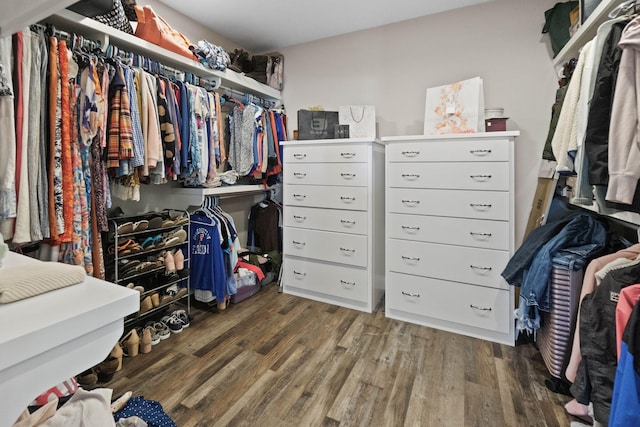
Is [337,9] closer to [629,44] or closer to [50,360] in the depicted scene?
[629,44]

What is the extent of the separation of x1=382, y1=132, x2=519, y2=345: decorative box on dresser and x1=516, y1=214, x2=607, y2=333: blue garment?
10.2 inches

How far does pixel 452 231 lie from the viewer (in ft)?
7.02

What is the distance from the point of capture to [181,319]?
2.21 meters

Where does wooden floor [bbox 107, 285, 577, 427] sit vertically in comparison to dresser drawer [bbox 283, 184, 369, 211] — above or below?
below

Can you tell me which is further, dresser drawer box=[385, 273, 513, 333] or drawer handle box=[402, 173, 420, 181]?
drawer handle box=[402, 173, 420, 181]

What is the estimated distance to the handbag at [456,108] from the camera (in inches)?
85.3

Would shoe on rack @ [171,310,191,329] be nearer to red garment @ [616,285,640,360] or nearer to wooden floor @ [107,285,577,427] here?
wooden floor @ [107,285,577,427]

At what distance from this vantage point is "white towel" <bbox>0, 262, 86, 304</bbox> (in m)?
0.51

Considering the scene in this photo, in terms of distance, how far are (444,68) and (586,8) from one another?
3.41ft

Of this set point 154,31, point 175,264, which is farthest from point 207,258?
point 154,31

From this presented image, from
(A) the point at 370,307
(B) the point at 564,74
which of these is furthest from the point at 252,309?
(B) the point at 564,74

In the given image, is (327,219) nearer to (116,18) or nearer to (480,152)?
(480,152)

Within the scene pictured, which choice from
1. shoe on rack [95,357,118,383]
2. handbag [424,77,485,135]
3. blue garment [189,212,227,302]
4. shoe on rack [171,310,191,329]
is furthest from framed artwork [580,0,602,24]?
shoe on rack [95,357,118,383]

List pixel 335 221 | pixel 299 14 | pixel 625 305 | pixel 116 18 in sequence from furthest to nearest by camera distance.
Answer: pixel 299 14, pixel 335 221, pixel 116 18, pixel 625 305
